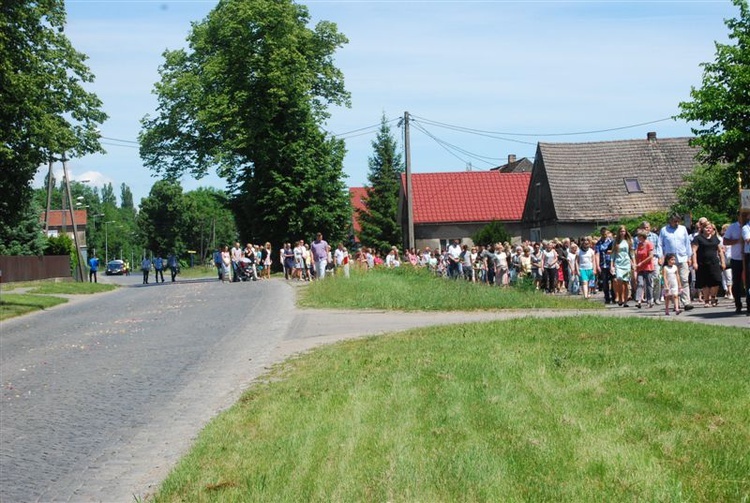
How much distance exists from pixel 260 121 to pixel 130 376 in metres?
43.4

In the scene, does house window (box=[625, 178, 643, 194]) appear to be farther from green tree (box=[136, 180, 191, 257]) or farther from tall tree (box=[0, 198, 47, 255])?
green tree (box=[136, 180, 191, 257])

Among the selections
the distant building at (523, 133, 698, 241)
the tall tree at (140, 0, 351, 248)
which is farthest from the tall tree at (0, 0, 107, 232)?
the distant building at (523, 133, 698, 241)

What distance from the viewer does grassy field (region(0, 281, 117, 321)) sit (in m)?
33.5

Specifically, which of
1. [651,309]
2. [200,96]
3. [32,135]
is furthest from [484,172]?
[651,309]

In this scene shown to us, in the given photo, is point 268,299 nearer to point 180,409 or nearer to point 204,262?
point 180,409

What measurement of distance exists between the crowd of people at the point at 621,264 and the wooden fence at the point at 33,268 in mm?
20075

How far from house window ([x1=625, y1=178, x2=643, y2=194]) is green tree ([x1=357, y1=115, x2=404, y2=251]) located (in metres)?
23.4

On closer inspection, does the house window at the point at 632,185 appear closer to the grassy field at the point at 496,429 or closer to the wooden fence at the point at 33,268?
the wooden fence at the point at 33,268

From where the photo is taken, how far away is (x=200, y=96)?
2272 inches

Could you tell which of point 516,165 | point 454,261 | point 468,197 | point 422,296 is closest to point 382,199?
point 468,197

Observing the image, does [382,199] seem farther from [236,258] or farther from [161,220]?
[161,220]

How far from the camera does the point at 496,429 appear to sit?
812cm

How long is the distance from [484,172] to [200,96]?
28.4 meters

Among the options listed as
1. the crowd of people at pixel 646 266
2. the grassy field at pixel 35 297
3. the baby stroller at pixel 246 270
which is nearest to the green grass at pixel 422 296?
the crowd of people at pixel 646 266
